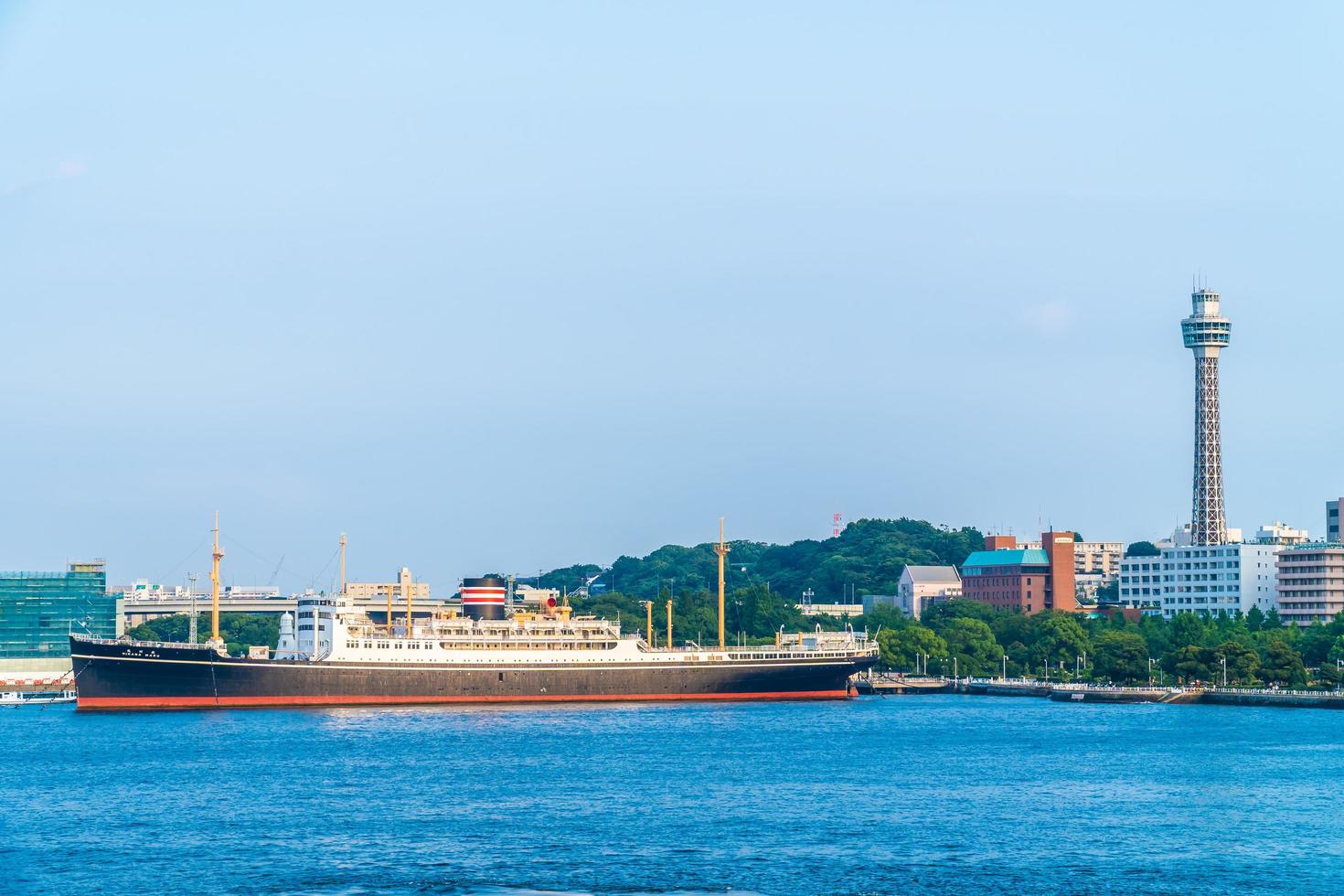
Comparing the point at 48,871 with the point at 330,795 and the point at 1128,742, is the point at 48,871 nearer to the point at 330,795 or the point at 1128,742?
the point at 330,795

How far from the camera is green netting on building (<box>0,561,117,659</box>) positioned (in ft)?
398

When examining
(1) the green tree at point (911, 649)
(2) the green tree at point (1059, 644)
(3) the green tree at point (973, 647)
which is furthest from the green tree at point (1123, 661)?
(1) the green tree at point (911, 649)

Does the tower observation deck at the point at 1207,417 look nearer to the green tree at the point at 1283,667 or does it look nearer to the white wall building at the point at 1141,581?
the white wall building at the point at 1141,581

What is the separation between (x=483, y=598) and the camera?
9469cm

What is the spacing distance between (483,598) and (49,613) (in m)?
44.1

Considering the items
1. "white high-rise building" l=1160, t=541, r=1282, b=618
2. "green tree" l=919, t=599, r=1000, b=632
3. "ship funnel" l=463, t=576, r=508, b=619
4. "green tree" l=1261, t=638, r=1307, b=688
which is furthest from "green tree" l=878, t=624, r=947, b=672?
"ship funnel" l=463, t=576, r=508, b=619

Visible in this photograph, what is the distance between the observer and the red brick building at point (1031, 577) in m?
159

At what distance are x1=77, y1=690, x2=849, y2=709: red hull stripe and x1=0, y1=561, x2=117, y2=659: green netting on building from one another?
37269 mm

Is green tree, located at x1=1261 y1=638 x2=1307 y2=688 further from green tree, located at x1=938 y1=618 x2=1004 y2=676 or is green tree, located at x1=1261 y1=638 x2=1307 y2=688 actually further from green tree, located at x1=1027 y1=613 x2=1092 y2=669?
green tree, located at x1=938 y1=618 x2=1004 y2=676

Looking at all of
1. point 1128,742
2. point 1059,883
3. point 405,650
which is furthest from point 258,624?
point 1059,883

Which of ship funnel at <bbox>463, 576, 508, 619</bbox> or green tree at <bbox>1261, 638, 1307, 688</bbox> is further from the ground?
ship funnel at <bbox>463, 576, 508, 619</bbox>

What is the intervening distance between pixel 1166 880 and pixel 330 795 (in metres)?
24.5

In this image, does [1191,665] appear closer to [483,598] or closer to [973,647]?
[973,647]

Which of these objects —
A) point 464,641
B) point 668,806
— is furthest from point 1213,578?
point 668,806
